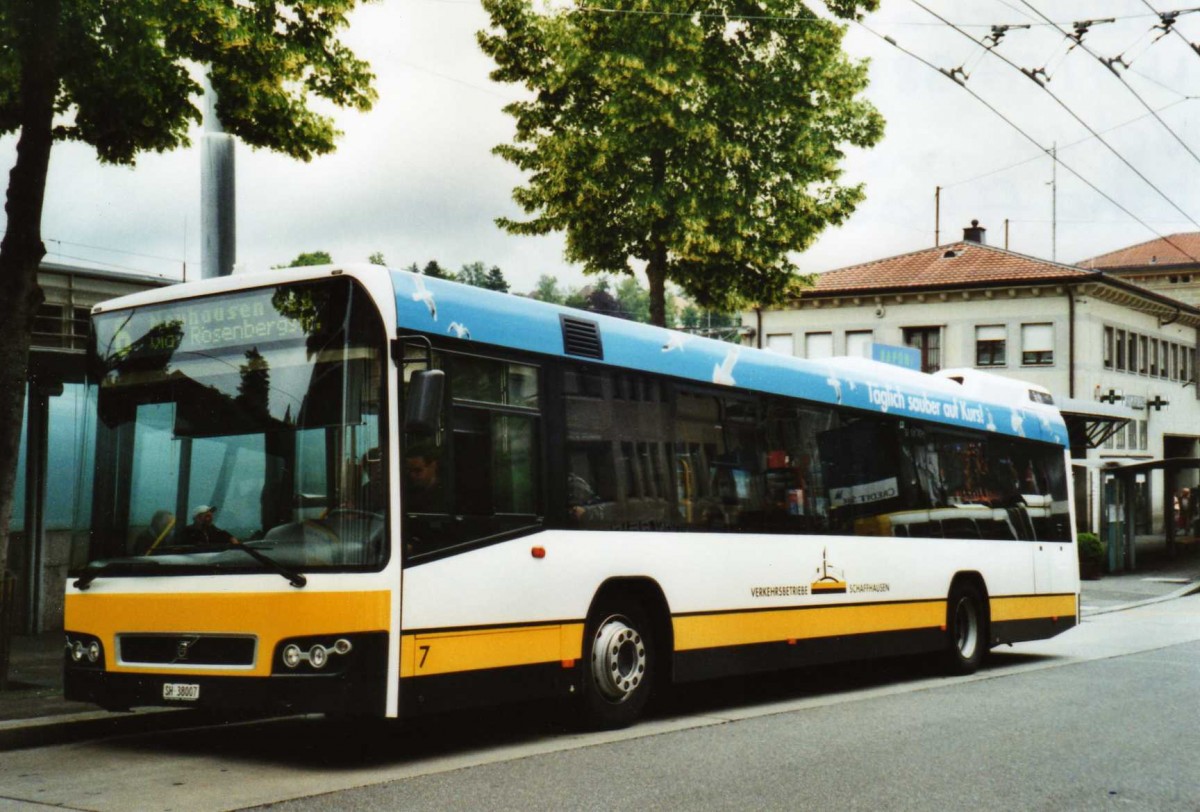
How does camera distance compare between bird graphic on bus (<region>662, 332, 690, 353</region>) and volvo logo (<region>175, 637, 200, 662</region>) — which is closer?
volvo logo (<region>175, 637, 200, 662</region>)

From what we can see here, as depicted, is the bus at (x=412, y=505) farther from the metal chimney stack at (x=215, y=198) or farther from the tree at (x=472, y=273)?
the tree at (x=472, y=273)

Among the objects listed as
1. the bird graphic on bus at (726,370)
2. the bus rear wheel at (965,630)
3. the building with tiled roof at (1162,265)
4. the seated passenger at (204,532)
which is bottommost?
the bus rear wheel at (965,630)

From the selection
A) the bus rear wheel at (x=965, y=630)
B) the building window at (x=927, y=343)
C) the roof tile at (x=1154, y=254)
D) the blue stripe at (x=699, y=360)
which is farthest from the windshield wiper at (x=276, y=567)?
the roof tile at (x=1154, y=254)

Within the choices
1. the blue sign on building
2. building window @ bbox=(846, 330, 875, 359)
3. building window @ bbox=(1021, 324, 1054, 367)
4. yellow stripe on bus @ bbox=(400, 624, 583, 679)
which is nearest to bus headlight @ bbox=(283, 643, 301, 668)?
yellow stripe on bus @ bbox=(400, 624, 583, 679)

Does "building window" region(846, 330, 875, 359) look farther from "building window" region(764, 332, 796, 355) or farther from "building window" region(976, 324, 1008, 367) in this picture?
"building window" region(976, 324, 1008, 367)

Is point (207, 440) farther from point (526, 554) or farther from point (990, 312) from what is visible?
point (990, 312)

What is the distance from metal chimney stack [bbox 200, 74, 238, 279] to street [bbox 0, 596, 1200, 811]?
13.9ft

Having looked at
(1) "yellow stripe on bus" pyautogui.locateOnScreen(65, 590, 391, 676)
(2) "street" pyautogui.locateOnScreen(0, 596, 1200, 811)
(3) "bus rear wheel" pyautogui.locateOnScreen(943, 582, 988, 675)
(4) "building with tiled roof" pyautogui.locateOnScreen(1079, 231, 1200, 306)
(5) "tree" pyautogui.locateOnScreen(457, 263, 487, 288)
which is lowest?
(2) "street" pyautogui.locateOnScreen(0, 596, 1200, 811)

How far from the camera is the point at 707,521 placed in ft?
35.9

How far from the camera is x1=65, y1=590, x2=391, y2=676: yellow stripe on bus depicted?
7.82 meters

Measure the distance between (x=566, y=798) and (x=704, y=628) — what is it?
12.5 feet

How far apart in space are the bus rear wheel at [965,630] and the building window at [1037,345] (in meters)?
35.8

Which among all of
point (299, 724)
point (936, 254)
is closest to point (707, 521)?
point (299, 724)

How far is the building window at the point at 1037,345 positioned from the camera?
49188mm
